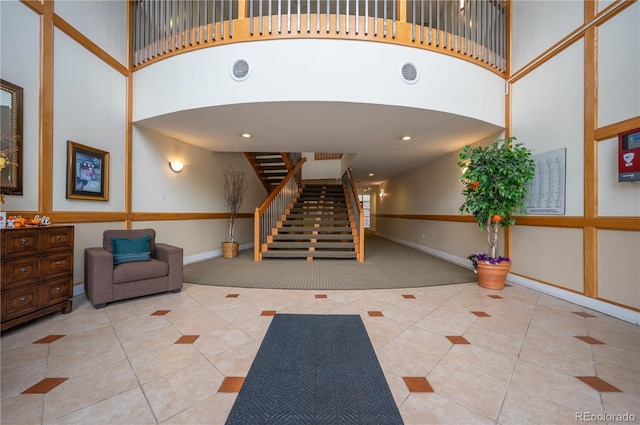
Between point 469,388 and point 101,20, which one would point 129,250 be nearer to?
point 101,20

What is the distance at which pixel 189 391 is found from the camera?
1510mm

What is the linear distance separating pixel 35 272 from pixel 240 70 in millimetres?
3067

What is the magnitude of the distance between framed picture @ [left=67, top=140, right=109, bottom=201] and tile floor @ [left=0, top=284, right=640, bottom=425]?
4.77ft

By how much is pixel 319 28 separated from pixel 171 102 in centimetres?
229

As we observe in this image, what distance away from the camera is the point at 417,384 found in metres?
1.58

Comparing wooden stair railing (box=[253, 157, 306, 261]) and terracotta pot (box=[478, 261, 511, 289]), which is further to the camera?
wooden stair railing (box=[253, 157, 306, 261])

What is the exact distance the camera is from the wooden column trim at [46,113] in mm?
2824

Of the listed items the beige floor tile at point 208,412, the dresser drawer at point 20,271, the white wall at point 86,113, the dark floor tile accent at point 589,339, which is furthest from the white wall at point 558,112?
the white wall at point 86,113

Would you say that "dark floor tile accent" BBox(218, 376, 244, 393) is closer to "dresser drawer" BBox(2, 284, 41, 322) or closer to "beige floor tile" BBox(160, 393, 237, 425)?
"beige floor tile" BBox(160, 393, 237, 425)

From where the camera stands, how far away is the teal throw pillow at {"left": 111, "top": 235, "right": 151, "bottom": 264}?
10.2 feet

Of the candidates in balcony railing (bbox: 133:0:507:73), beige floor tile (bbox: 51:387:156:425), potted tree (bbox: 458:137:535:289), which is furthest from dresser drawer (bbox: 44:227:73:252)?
potted tree (bbox: 458:137:535:289)

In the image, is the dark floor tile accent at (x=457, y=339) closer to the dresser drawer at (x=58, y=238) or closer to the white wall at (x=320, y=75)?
the white wall at (x=320, y=75)

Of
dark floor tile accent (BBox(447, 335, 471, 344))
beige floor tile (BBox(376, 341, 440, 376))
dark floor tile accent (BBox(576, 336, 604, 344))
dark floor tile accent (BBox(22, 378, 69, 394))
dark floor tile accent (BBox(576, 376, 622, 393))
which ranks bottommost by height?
dark floor tile accent (BBox(576, 376, 622, 393))

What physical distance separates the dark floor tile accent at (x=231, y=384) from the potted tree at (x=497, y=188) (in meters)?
3.47
